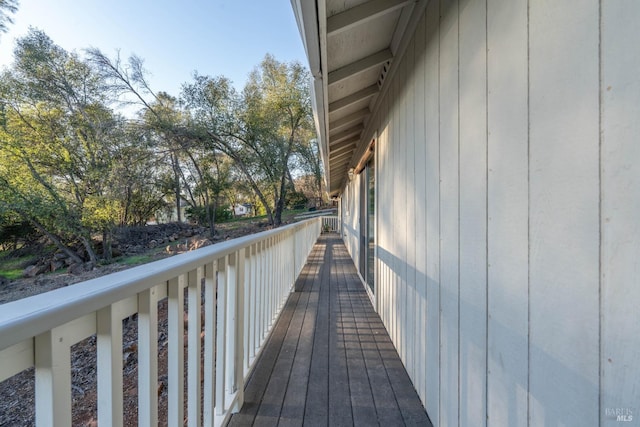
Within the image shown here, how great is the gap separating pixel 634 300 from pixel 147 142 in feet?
43.7

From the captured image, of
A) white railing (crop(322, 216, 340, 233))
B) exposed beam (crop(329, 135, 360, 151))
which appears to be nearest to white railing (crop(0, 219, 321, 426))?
exposed beam (crop(329, 135, 360, 151))

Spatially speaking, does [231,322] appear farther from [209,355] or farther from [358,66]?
[358,66]

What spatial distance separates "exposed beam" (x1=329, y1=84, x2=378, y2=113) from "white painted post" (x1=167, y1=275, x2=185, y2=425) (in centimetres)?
243

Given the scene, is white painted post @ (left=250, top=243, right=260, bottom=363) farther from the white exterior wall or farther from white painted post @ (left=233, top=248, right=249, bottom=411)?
the white exterior wall

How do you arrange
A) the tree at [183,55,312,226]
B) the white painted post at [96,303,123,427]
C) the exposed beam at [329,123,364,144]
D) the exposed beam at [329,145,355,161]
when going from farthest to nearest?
the tree at [183,55,312,226] → the exposed beam at [329,145,355,161] → the exposed beam at [329,123,364,144] → the white painted post at [96,303,123,427]

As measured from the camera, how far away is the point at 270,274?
2.48 metres

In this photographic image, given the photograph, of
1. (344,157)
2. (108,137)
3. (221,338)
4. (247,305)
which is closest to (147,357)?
(221,338)

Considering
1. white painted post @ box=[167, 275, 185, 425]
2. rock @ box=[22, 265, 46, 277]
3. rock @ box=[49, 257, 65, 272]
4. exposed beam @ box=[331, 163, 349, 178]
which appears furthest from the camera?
rock @ box=[49, 257, 65, 272]

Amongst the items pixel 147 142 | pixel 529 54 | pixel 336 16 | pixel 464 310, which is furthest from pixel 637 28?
pixel 147 142

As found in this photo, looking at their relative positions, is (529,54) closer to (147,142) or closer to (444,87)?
(444,87)

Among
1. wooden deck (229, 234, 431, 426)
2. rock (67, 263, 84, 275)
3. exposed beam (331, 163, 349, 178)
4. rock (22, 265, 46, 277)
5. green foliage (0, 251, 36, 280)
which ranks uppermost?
exposed beam (331, 163, 349, 178)

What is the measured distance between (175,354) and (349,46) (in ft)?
6.81

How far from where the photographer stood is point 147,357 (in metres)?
0.79

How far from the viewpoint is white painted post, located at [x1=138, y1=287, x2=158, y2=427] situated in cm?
77
